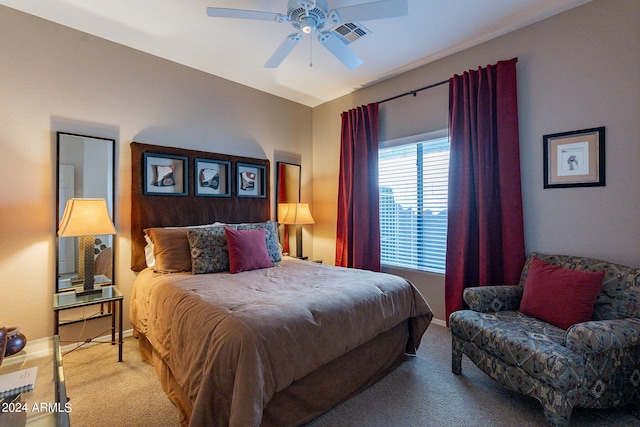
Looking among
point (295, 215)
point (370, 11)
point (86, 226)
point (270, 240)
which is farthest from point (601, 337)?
point (86, 226)

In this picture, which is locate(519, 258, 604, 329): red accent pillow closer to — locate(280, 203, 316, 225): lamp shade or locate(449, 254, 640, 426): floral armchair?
locate(449, 254, 640, 426): floral armchair

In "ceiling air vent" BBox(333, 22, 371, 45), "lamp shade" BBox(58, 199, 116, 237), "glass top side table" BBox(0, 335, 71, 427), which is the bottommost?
"glass top side table" BBox(0, 335, 71, 427)

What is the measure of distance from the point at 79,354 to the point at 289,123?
11.8 feet

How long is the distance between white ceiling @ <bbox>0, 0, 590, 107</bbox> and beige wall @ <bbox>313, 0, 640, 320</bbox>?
20cm

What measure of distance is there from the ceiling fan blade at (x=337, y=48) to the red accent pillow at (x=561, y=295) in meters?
2.27

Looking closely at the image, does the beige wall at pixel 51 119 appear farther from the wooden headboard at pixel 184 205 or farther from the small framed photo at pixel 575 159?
the small framed photo at pixel 575 159

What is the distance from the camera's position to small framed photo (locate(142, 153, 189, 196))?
3.09 meters

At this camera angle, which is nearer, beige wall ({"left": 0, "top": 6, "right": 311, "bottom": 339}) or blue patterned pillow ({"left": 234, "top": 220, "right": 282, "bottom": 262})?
beige wall ({"left": 0, "top": 6, "right": 311, "bottom": 339})

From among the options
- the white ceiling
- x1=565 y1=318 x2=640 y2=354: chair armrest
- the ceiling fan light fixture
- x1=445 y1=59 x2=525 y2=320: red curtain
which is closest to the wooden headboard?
the white ceiling

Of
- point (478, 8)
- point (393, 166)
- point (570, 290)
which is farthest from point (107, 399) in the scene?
point (478, 8)

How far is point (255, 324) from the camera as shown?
1.51 meters

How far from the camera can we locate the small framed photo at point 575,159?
92.0 inches

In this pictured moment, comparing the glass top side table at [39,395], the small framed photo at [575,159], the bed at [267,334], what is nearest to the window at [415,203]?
the small framed photo at [575,159]

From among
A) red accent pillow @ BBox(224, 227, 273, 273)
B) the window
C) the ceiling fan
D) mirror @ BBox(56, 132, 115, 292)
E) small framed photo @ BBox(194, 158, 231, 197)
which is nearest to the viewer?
the ceiling fan
